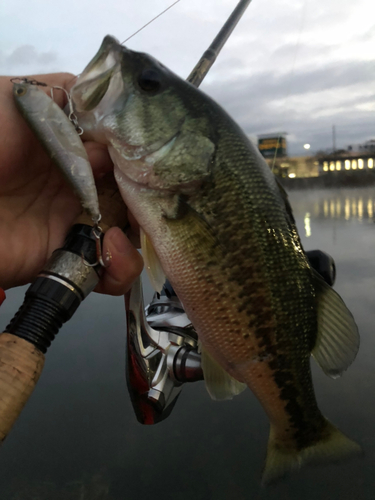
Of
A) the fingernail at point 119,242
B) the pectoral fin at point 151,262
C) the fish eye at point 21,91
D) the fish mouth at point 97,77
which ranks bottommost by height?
the pectoral fin at point 151,262

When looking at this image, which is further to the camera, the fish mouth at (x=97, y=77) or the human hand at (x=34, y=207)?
the human hand at (x=34, y=207)

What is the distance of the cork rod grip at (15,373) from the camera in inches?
33.7

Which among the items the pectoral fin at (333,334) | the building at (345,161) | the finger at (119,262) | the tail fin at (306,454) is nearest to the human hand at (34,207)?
the finger at (119,262)

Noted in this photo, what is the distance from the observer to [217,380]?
1.27m

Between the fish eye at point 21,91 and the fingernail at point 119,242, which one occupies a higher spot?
the fish eye at point 21,91

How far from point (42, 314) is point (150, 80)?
92 cm

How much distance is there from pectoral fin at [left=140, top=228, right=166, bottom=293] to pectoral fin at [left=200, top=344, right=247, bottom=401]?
1.02ft

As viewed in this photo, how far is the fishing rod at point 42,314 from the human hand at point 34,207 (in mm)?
99

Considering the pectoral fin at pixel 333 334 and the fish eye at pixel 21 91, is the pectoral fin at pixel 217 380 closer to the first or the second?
the pectoral fin at pixel 333 334

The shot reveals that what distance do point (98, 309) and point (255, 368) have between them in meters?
2.60

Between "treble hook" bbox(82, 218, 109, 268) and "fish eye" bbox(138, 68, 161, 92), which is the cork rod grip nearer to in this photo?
"treble hook" bbox(82, 218, 109, 268)

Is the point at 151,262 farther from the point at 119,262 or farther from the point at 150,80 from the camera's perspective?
the point at 150,80

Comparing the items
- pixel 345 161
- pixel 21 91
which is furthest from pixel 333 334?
pixel 345 161

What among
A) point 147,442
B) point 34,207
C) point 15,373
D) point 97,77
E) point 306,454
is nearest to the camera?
point 15,373
